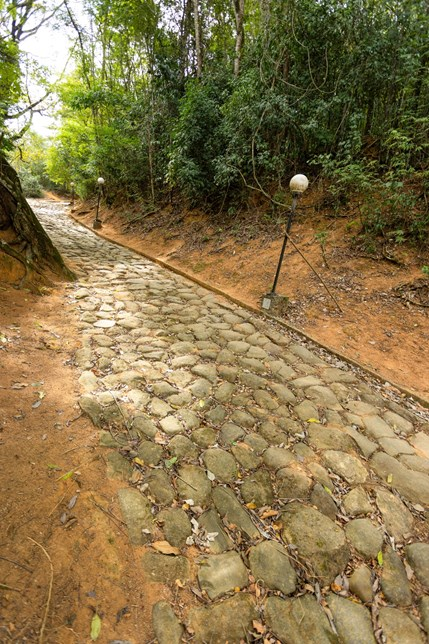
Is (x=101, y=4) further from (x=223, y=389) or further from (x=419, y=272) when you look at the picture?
(x=223, y=389)

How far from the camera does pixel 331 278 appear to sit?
19.8ft

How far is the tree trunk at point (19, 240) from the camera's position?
14.5 ft

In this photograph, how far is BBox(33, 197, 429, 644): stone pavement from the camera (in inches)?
61.3

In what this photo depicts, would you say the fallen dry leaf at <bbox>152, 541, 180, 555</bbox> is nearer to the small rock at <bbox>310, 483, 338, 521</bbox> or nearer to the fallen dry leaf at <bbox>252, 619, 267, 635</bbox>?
the fallen dry leaf at <bbox>252, 619, 267, 635</bbox>

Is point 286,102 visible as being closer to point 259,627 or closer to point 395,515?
point 395,515

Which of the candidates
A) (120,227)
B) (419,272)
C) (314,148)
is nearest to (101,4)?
(120,227)

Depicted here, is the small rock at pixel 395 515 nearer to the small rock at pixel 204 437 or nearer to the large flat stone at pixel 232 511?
the large flat stone at pixel 232 511

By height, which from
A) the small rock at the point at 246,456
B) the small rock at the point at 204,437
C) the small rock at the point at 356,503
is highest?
the small rock at the point at 204,437

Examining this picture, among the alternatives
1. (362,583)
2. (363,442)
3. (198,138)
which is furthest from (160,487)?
(198,138)

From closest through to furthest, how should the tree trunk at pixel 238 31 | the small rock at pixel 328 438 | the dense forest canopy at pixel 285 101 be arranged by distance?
the small rock at pixel 328 438, the dense forest canopy at pixel 285 101, the tree trunk at pixel 238 31

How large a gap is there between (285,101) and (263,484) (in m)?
8.26

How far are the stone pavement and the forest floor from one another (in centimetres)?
77

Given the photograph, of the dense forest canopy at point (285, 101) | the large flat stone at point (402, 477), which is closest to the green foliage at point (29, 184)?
the dense forest canopy at point (285, 101)

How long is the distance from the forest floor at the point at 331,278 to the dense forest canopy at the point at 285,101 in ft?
1.94
